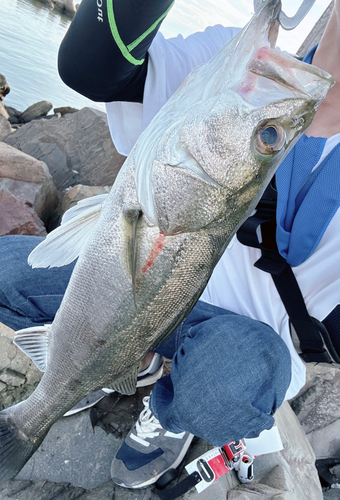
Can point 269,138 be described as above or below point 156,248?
above

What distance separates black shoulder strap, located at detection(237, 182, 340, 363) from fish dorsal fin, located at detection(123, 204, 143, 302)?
0.66 meters

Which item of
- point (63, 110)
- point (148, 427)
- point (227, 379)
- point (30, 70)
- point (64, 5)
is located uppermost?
point (227, 379)

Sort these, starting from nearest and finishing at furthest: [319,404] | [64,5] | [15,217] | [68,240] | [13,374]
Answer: [68,240] < [13,374] < [319,404] < [15,217] < [64,5]

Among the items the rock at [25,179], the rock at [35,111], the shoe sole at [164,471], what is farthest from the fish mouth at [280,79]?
the rock at [35,111]

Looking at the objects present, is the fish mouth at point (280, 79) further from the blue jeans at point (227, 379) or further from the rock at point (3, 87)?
the rock at point (3, 87)

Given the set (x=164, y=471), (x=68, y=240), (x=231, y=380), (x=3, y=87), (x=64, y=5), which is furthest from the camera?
(x=64, y=5)

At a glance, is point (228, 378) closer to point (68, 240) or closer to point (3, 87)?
point (68, 240)

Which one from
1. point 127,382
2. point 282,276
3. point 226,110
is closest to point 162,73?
point 226,110

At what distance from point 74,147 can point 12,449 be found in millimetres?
5315

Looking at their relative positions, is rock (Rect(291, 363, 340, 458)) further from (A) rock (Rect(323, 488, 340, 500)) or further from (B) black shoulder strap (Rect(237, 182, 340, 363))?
(B) black shoulder strap (Rect(237, 182, 340, 363))

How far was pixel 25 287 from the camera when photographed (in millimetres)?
2133

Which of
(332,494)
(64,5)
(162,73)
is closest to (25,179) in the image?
(162,73)

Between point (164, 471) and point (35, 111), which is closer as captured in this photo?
point (164, 471)

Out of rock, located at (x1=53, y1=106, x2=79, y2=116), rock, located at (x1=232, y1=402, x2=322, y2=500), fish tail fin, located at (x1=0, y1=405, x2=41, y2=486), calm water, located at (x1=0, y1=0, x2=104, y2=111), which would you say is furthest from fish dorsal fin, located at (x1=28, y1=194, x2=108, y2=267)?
calm water, located at (x1=0, y1=0, x2=104, y2=111)
